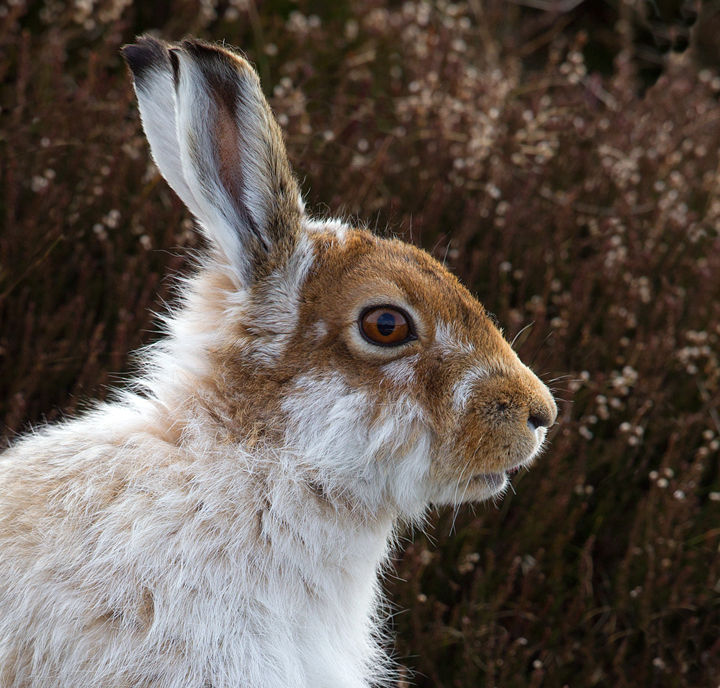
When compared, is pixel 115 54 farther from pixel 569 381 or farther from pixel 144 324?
pixel 569 381

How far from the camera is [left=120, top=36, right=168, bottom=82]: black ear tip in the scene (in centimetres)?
233

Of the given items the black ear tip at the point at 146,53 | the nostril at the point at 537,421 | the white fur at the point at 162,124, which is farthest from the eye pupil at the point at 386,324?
the black ear tip at the point at 146,53

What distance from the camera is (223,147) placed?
91.8 inches

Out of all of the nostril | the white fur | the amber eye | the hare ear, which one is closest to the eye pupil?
the amber eye

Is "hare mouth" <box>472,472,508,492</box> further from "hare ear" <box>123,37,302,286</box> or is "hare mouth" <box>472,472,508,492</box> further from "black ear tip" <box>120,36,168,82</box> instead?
"black ear tip" <box>120,36,168,82</box>

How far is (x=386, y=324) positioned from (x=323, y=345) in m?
0.18

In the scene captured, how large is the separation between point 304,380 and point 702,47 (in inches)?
295

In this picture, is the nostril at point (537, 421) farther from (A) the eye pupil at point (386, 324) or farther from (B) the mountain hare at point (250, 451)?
(A) the eye pupil at point (386, 324)

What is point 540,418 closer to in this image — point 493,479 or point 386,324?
point 493,479

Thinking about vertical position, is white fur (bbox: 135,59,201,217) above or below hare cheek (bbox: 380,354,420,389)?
above

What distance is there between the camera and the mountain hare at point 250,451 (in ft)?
6.57

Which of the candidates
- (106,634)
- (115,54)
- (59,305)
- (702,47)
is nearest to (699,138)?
(702,47)

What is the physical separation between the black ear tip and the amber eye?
930 mm

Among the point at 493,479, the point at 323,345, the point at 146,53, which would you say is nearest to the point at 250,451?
the point at 323,345
